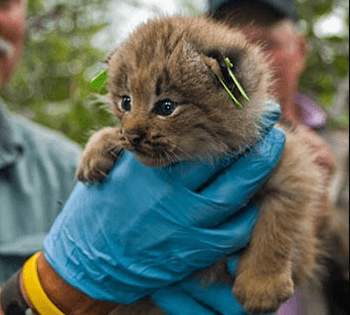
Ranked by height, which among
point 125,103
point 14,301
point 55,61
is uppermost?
point 125,103

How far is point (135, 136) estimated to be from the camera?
167cm

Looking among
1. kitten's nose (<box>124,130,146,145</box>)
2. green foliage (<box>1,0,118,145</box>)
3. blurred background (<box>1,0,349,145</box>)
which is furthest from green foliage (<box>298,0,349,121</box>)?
kitten's nose (<box>124,130,146,145</box>)

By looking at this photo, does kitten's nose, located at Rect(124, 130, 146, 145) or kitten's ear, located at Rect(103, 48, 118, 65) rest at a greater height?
kitten's ear, located at Rect(103, 48, 118, 65)

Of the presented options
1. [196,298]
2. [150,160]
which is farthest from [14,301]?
[150,160]

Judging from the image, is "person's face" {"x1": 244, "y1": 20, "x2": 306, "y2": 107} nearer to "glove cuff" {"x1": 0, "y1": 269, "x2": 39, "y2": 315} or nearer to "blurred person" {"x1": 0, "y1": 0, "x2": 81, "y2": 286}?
"blurred person" {"x1": 0, "y1": 0, "x2": 81, "y2": 286}

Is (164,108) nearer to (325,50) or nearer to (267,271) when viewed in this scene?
(267,271)

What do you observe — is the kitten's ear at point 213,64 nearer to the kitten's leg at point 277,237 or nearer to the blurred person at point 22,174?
the kitten's leg at point 277,237

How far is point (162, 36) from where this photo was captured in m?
1.80

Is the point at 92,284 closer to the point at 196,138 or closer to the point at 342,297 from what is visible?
the point at 196,138

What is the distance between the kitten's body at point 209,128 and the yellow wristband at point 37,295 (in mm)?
339

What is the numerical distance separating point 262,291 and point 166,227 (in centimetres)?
48

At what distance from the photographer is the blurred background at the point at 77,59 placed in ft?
14.1

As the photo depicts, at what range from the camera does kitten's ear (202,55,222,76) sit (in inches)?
67.6

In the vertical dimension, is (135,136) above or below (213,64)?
below
